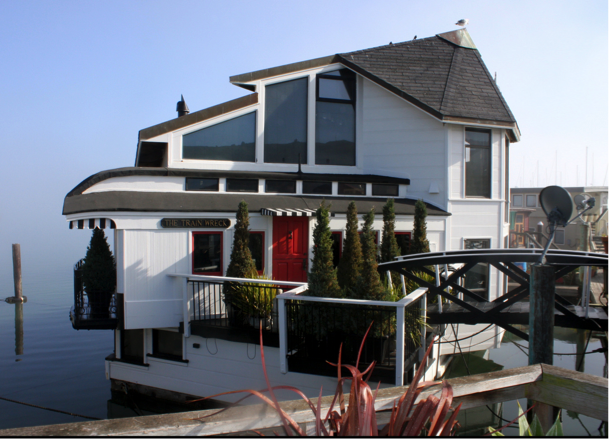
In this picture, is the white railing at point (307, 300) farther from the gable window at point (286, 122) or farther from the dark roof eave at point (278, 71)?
the dark roof eave at point (278, 71)

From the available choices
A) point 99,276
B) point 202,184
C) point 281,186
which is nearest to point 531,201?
point 281,186

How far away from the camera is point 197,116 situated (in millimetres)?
11484

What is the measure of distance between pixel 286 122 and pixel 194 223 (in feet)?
15.4

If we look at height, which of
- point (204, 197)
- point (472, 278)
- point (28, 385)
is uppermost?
point (204, 197)

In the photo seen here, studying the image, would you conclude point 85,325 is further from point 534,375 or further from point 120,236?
point 534,375

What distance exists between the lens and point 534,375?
236cm

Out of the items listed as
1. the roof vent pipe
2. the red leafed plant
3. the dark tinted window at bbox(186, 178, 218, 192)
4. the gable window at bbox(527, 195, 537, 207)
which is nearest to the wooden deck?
the dark tinted window at bbox(186, 178, 218, 192)

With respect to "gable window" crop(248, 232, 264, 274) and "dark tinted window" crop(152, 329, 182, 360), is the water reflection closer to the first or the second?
"dark tinted window" crop(152, 329, 182, 360)

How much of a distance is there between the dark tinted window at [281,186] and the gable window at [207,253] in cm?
234

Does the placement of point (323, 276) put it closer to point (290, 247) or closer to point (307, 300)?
point (307, 300)

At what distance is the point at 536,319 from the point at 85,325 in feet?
29.5

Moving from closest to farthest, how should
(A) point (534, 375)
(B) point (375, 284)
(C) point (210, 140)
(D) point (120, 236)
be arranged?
(A) point (534, 375), (B) point (375, 284), (D) point (120, 236), (C) point (210, 140)

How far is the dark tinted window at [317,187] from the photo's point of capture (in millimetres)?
11891

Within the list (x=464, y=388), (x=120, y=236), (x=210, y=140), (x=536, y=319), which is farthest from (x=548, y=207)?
(x=210, y=140)
